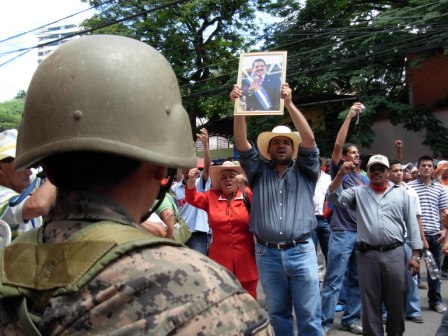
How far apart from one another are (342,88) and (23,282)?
1694 cm

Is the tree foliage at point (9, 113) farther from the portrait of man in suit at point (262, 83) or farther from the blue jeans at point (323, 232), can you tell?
the portrait of man in suit at point (262, 83)

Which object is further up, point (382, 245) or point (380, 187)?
point (380, 187)

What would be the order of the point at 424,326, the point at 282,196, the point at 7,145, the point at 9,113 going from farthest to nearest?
the point at 9,113, the point at 424,326, the point at 282,196, the point at 7,145

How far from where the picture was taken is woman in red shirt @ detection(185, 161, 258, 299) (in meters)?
4.83

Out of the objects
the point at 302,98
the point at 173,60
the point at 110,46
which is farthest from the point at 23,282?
the point at 173,60

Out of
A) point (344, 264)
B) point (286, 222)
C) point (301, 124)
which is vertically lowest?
point (344, 264)

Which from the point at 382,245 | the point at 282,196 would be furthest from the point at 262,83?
the point at 382,245

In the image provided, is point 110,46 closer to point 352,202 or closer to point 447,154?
point 352,202

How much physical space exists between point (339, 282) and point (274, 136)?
205 centimetres

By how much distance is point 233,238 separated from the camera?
15.9 ft

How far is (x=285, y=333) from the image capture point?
4.19 m

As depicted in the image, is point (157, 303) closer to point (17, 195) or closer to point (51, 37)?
point (17, 195)

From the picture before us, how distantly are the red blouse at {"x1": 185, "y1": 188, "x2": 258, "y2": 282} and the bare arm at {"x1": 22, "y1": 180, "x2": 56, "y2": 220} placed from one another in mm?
2497

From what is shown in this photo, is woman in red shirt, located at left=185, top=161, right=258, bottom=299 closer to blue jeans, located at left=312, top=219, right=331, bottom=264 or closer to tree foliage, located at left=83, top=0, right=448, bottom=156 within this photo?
blue jeans, located at left=312, top=219, right=331, bottom=264
